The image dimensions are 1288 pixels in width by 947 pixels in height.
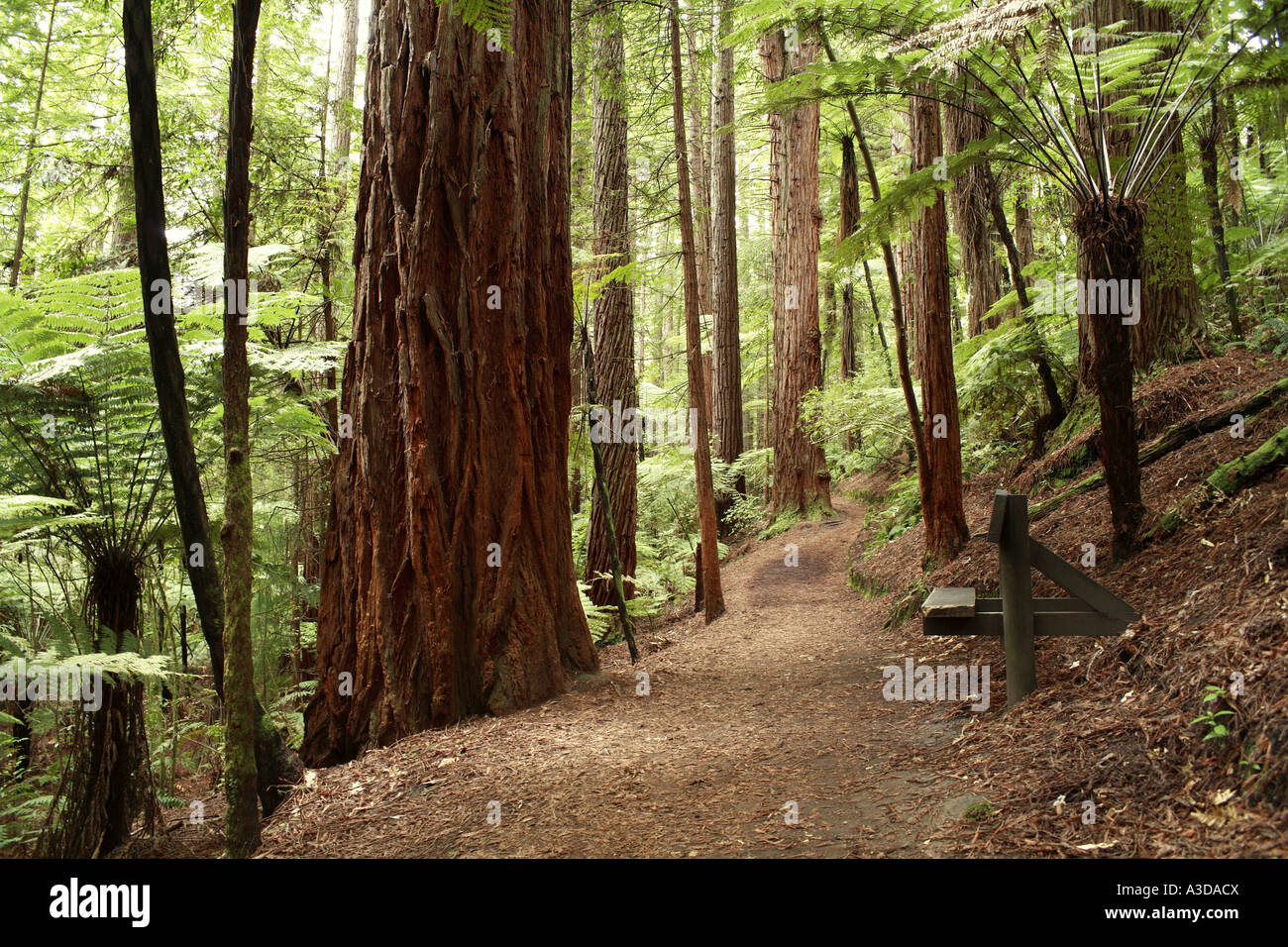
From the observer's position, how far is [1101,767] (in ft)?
9.08

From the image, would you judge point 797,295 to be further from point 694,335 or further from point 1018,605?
point 1018,605

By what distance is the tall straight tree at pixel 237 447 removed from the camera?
2916mm

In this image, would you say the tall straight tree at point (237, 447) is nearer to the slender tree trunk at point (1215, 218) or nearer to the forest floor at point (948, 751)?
the forest floor at point (948, 751)

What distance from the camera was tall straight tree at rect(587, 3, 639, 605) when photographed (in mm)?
9469

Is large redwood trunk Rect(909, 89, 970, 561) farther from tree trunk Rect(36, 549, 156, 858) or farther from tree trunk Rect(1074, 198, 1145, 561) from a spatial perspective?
tree trunk Rect(36, 549, 156, 858)

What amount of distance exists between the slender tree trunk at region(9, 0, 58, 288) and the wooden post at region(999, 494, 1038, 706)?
8.89 meters

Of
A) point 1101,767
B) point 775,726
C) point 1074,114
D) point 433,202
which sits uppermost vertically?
point 1074,114

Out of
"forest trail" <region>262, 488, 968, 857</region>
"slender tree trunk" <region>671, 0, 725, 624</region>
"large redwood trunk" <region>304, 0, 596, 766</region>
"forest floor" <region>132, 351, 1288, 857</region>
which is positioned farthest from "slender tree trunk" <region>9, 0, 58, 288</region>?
"forest trail" <region>262, 488, 968, 857</region>

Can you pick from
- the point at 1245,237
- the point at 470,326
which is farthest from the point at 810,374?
the point at 470,326

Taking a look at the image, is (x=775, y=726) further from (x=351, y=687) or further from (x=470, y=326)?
(x=470, y=326)

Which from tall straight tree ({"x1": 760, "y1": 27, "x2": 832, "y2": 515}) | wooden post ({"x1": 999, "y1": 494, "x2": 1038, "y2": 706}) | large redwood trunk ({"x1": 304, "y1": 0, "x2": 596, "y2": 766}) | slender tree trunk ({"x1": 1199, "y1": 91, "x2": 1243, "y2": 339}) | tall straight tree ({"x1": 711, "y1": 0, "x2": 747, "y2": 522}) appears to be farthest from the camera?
tall straight tree ({"x1": 711, "y1": 0, "x2": 747, "y2": 522})

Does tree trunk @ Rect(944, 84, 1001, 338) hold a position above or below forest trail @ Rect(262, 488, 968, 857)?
above

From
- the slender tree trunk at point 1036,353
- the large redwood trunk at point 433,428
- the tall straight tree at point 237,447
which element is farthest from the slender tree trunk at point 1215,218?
the tall straight tree at point 237,447
